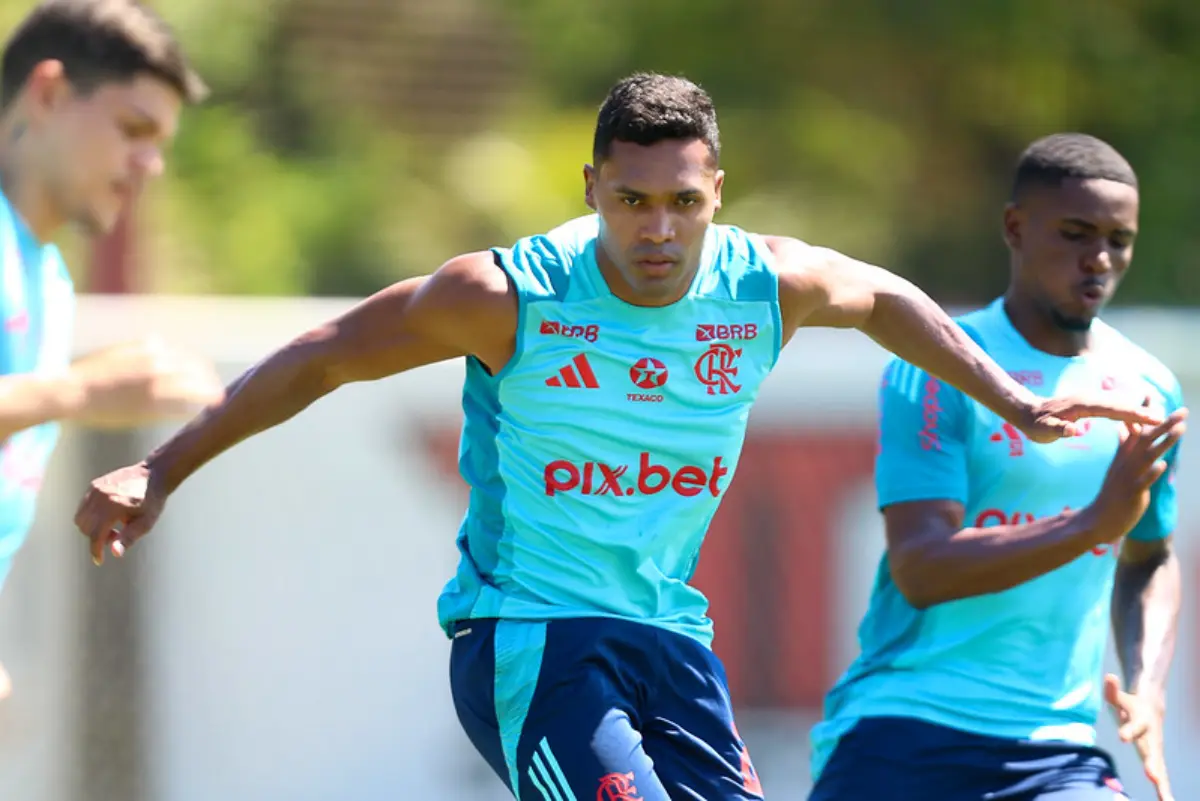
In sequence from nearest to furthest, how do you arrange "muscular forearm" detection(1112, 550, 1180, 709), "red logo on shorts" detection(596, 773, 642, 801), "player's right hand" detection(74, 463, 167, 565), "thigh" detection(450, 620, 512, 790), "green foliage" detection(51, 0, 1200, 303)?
"red logo on shorts" detection(596, 773, 642, 801) < "player's right hand" detection(74, 463, 167, 565) < "thigh" detection(450, 620, 512, 790) < "muscular forearm" detection(1112, 550, 1180, 709) < "green foliage" detection(51, 0, 1200, 303)

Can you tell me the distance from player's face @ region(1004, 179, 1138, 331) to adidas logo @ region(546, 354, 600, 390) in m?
1.48

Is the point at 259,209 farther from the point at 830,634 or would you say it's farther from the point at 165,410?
the point at 165,410

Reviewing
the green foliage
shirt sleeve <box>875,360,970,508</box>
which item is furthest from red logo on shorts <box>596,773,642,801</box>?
the green foliage

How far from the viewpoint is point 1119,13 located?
12445mm

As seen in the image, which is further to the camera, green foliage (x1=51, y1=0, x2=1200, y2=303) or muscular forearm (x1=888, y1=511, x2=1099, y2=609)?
green foliage (x1=51, y1=0, x2=1200, y2=303)

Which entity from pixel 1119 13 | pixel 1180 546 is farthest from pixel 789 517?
pixel 1119 13

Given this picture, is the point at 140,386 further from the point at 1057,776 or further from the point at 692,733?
the point at 1057,776

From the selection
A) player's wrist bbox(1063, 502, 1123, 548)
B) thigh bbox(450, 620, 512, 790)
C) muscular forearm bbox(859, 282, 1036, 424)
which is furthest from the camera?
player's wrist bbox(1063, 502, 1123, 548)

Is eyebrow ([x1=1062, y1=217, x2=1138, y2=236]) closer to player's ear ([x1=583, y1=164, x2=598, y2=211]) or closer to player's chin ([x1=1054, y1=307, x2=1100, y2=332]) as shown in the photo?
player's chin ([x1=1054, y1=307, x2=1100, y2=332])

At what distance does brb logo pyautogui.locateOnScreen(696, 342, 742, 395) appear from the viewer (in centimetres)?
396

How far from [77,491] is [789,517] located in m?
2.50

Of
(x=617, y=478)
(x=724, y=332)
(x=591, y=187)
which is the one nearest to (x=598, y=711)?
(x=617, y=478)

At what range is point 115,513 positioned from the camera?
3773 mm

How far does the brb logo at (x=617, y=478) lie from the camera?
3.88 meters
